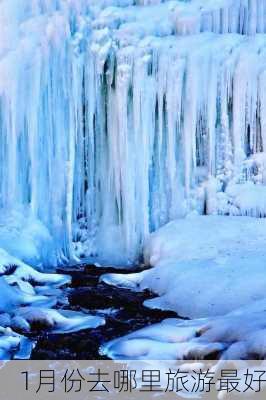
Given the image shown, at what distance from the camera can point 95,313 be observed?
7.32m

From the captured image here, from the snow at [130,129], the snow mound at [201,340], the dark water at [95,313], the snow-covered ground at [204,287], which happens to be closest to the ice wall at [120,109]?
the snow at [130,129]

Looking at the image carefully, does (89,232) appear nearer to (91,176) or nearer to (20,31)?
(91,176)

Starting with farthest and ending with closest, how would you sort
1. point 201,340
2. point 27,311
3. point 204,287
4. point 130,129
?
point 130,129, point 204,287, point 27,311, point 201,340

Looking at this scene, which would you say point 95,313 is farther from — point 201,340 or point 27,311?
point 201,340

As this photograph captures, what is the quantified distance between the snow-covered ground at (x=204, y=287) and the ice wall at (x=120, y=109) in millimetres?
837

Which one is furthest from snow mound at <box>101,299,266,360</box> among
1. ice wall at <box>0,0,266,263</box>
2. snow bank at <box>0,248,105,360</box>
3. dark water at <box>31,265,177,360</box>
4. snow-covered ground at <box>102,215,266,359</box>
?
ice wall at <box>0,0,266,263</box>

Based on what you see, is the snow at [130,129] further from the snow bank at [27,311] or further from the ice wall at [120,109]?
the snow bank at [27,311]

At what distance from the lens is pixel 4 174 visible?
10.1 metres

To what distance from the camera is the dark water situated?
601 cm

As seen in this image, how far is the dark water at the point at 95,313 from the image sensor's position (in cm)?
601

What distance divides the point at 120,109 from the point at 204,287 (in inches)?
145

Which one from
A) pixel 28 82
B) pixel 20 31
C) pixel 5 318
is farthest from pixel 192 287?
pixel 20 31

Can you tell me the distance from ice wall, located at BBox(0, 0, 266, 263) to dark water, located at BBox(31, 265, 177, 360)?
1.23 metres

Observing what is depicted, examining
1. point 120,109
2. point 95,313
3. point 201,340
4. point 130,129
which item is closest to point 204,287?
point 95,313
